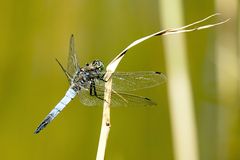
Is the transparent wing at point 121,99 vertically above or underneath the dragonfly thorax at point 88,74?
underneath

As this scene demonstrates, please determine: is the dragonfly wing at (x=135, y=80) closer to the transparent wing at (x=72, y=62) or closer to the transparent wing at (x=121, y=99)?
the transparent wing at (x=121, y=99)

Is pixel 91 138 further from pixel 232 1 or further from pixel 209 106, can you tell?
pixel 232 1

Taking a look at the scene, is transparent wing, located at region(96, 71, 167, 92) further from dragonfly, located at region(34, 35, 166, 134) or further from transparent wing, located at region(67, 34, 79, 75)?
transparent wing, located at region(67, 34, 79, 75)

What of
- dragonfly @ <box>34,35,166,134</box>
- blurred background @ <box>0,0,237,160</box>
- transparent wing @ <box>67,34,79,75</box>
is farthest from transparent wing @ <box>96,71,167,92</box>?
blurred background @ <box>0,0,237,160</box>

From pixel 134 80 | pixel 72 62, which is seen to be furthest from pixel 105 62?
pixel 134 80

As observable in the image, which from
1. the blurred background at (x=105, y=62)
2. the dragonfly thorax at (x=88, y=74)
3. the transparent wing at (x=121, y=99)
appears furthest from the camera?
the blurred background at (x=105, y=62)

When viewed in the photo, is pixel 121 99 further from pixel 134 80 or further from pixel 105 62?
pixel 105 62

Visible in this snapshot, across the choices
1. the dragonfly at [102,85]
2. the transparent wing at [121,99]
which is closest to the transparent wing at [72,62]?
the dragonfly at [102,85]

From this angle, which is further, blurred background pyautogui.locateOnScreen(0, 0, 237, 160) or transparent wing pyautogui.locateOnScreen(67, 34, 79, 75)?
blurred background pyautogui.locateOnScreen(0, 0, 237, 160)
